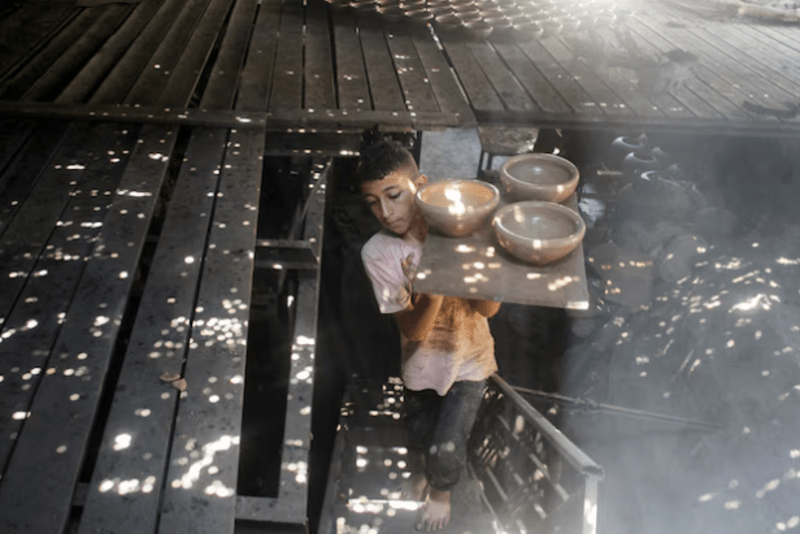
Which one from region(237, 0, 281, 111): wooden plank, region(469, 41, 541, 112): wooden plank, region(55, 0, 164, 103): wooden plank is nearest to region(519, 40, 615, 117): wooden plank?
region(469, 41, 541, 112): wooden plank

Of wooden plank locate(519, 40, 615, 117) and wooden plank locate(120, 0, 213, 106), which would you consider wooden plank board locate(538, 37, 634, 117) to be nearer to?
wooden plank locate(519, 40, 615, 117)

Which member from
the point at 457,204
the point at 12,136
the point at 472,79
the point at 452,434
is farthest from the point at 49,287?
the point at 472,79

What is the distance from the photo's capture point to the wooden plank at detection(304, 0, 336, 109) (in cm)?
456

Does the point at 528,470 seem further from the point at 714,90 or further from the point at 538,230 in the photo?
the point at 714,90

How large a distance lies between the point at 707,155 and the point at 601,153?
110 centimetres

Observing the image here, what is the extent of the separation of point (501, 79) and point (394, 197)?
2.81 meters

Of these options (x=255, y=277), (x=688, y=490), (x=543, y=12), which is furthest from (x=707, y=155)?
(x=255, y=277)

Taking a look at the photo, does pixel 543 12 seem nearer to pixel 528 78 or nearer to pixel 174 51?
pixel 528 78

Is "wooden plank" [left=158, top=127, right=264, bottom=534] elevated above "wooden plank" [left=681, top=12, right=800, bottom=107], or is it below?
below

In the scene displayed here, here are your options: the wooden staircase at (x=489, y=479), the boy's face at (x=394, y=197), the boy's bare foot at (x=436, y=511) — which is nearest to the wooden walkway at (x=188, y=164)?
the boy's face at (x=394, y=197)

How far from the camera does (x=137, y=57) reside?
5090 mm

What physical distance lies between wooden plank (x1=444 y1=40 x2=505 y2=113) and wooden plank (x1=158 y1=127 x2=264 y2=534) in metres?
1.99

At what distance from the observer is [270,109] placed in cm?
436

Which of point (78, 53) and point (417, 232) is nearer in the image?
point (417, 232)
